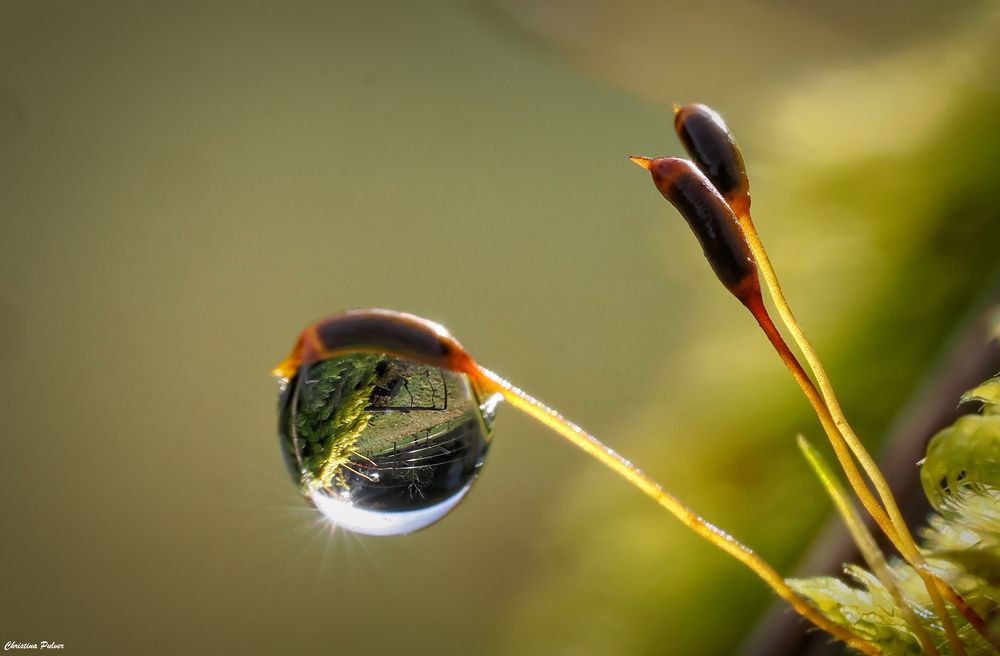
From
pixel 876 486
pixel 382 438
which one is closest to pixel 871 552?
pixel 876 486

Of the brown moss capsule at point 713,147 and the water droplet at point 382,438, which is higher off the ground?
the brown moss capsule at point 713,147

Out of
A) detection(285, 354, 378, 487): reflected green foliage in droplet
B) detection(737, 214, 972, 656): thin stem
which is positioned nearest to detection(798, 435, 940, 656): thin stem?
Answer: detection(737, 214, 972, 656): thin stem

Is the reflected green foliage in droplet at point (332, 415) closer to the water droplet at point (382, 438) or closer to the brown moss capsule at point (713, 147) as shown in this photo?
the water droplet at point (382, 438)

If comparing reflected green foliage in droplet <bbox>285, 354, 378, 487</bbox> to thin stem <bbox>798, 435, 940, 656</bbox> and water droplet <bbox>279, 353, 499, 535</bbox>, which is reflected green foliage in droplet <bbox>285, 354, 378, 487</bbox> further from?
thin stem <bbox>798, 435, 940, 656</bbox>

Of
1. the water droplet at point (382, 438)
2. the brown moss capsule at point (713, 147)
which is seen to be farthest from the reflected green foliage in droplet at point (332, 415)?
the brown moss capsule at point (713, 147)

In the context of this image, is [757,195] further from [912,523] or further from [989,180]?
[912,523]

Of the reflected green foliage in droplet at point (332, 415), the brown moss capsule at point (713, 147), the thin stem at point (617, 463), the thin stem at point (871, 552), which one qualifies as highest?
→ the brown moss capsule at point (713, 147)

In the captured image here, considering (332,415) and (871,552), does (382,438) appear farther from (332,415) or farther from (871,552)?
(871,552)
